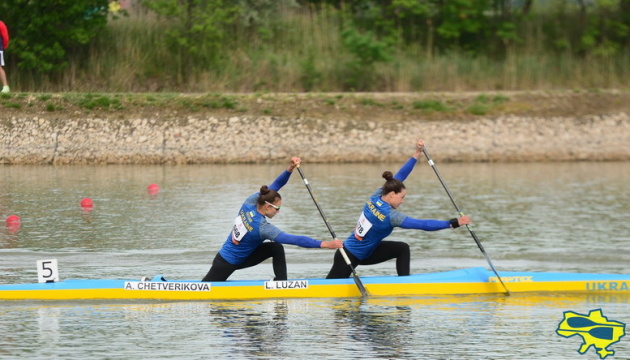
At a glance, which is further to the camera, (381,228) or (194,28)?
(194,28)

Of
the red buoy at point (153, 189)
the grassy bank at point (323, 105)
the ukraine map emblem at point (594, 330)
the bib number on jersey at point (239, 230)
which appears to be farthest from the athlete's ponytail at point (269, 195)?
the grassy bank at point (323, 105)

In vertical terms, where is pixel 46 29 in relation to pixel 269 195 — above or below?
above

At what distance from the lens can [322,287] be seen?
550 inches

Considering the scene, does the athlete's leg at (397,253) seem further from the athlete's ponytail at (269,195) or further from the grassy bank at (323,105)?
the grassy bank at (323,105)

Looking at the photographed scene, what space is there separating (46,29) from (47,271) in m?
20.1

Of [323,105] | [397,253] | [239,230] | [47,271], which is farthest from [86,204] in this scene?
[323,105]

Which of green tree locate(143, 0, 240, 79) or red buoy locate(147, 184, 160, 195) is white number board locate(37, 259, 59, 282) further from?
green tree locate(143, 0, 240, 79)

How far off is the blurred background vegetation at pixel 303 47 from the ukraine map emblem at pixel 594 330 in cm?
2087

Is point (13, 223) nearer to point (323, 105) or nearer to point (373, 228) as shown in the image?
point (373, 228)

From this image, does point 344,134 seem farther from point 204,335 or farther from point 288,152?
point 204,335

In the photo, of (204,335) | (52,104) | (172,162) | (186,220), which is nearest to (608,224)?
(186,220)

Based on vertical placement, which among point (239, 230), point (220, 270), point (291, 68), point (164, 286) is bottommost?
point (164, 286)

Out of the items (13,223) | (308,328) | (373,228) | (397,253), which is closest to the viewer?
(308,328)

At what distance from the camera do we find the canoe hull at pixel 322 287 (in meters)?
13.6
